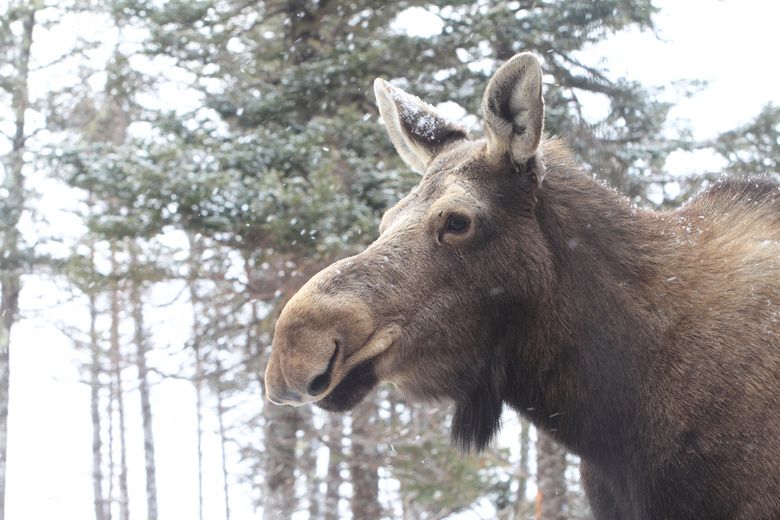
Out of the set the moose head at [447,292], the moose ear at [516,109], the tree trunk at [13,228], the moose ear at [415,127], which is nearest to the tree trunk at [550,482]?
the moose ear at [415,127]

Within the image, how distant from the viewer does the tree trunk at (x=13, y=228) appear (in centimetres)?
1623

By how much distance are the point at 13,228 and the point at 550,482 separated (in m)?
11.6

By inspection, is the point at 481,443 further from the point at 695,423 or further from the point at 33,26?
the point at 33,26

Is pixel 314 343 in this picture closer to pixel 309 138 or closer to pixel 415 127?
pixel 415 127

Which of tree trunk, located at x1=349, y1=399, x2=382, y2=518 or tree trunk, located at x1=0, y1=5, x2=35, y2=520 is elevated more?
tree trunk, located at x1=0, y1=5, x2=35, y2=520

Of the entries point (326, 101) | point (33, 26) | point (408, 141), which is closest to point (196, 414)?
point (33, 26)

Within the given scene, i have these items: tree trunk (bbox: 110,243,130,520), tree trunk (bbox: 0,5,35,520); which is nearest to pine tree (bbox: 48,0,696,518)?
tree trunk (bbox: 0,5,35,520)

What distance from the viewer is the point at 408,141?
436 centimetres

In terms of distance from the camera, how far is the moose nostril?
3130 mm

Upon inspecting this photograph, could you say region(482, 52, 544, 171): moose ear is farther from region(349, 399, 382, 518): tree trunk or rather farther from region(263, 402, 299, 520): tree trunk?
region(349, 399, 382, 518): tree trunk

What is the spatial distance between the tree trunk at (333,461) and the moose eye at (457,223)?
887 cm

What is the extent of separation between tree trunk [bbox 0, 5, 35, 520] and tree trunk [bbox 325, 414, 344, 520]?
6642mm

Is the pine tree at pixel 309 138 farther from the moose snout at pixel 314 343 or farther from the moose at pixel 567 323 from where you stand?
the moose snout at pixel 314 343

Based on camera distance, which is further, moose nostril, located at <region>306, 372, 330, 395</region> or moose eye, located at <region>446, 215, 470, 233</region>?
moose eye, located at <region>446, 215, 470, 233</region>
